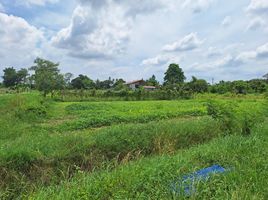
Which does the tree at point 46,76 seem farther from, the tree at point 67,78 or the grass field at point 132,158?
the grass field at point 132,158

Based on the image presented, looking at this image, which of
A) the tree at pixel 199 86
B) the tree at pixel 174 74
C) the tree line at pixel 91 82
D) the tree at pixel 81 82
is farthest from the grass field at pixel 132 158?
the tree at pixel 174 74

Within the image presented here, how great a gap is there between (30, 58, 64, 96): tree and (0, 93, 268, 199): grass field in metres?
35.0

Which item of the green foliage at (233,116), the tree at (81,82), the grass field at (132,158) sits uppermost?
the tree at (81,82)

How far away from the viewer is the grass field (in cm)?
471

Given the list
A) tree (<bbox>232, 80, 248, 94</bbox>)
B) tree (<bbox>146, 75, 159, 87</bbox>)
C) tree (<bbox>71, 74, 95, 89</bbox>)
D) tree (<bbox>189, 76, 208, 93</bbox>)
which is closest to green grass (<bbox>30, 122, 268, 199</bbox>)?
tree (<bbox>232, 80, 248, 94</bbox>)

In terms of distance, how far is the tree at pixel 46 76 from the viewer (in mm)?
48394

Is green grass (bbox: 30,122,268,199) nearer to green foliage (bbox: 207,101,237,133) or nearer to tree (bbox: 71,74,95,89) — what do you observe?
green foliage (bbox: 207,101,237,133)

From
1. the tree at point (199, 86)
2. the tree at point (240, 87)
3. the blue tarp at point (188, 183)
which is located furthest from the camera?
the tree at point (199, 86)

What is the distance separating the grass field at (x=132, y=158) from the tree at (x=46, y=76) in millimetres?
35006

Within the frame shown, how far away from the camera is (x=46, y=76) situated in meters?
49.5

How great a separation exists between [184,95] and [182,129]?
30000mm

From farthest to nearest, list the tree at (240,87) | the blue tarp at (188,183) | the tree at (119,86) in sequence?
the tree at (119,86)
the tree at (240,87)
the blue tarp at (188,183)

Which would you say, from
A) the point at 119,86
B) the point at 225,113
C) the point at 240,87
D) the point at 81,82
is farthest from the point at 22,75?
the point at 225,113

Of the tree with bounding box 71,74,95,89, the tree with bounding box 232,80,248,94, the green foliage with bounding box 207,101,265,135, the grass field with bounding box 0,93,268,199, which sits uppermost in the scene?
the tree with bounding box 71,74,95,89
